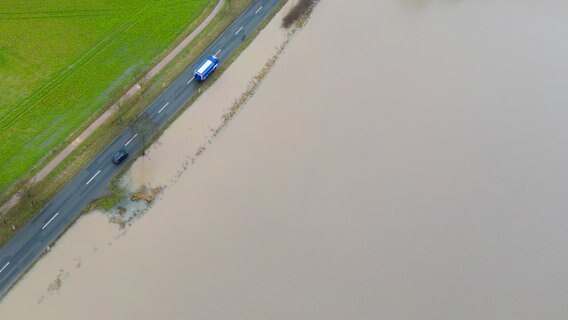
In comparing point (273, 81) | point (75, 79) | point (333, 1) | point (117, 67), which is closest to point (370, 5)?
point (333, 1)

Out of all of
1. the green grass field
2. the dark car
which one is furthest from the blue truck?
the dark car

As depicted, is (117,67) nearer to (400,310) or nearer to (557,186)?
(400,310)

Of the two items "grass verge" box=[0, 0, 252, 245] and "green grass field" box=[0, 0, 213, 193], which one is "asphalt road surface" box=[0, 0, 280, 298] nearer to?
"grass verge" box=[0, 0, 252, 245]

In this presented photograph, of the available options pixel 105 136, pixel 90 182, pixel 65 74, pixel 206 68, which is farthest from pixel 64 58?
pixel 90 182

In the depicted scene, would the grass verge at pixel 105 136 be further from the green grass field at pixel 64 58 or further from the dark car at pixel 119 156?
the green grass field at pixel 64 58

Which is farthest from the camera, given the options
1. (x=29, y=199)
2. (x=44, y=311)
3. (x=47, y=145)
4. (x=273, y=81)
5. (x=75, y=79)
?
(x=273, y=81)

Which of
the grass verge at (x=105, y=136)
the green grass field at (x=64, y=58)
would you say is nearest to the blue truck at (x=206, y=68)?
the grass verge at (x=105, y=136)
